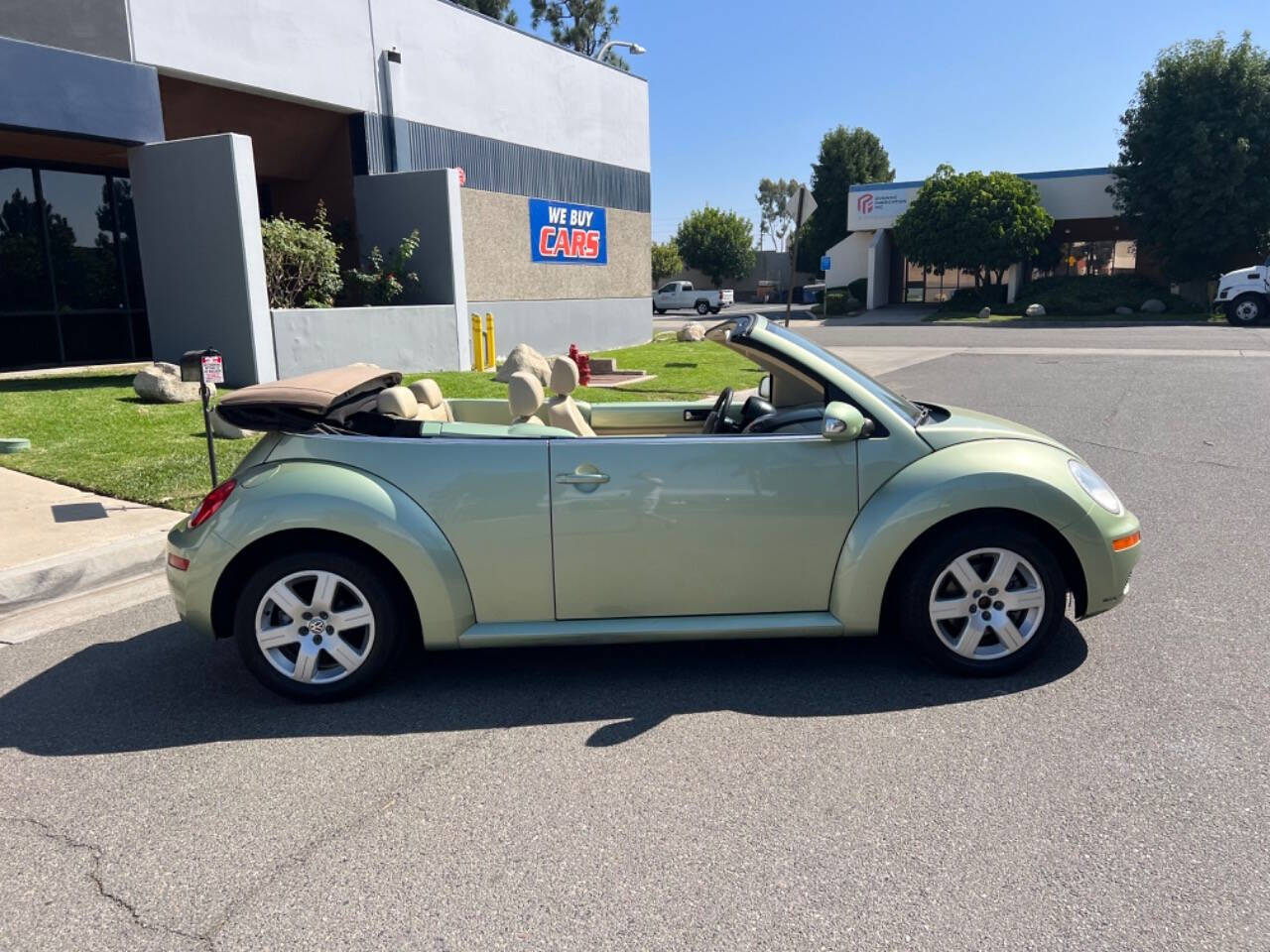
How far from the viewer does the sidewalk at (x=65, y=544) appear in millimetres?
5281

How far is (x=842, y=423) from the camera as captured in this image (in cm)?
383

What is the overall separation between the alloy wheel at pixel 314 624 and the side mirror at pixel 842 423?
2035mm

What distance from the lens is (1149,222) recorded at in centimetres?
3803

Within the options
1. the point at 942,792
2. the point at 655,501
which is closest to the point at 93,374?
the point at 655,501

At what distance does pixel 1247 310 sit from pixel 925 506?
3225cm

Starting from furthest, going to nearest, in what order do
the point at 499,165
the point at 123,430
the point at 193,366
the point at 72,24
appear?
the point at 499,165 → the point at 72,24 → the point at 123,430 → the point at 193,366

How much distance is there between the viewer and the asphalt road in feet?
8.29

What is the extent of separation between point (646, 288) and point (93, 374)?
14.6 metres

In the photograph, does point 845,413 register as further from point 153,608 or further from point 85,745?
point 153,608

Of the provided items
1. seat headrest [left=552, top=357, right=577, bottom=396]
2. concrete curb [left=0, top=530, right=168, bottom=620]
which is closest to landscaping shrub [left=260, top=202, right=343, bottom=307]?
concrete curb [left=0, top=530, right=168, bottom=620]

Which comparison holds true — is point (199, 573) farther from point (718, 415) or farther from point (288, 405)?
point (718, 415)

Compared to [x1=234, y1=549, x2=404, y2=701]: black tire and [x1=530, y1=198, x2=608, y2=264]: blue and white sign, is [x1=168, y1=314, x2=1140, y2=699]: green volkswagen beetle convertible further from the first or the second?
[x1=530, y1=198, x2=608, y2=264]: blue and white sign

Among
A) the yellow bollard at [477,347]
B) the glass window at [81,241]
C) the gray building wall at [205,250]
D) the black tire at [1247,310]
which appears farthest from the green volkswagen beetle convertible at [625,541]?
the black tire at [1247,310]

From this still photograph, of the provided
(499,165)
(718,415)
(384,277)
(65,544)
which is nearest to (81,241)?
(384,277)
